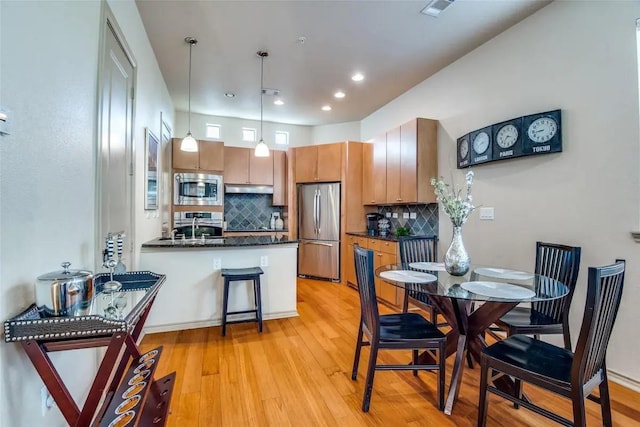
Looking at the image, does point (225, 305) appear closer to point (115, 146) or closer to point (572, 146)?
point (115, 146)

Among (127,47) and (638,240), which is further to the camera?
(127,47)

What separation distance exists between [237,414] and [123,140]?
209cm

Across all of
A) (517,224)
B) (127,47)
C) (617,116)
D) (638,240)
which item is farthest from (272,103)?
(638,240)

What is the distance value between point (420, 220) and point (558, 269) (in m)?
2.06

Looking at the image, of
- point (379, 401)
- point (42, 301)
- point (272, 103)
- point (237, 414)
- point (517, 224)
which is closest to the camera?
point (42, 301)

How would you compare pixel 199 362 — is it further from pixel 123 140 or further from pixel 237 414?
pixel 123 140

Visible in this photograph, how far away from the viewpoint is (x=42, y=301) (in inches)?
45.4

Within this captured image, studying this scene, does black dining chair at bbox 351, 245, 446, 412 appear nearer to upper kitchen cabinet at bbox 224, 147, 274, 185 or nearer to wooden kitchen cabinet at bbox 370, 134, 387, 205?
wooden kitchen cabinet at bbox 370, 134, 387, 205

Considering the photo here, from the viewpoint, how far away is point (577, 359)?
137 cm

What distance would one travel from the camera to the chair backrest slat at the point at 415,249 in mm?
2826

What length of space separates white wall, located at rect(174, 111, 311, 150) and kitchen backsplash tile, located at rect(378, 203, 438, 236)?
2.72 metres

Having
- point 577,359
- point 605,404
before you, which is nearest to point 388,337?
point 577,359

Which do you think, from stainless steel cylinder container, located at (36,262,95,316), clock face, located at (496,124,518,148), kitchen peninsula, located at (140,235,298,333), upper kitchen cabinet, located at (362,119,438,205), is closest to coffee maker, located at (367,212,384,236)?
upper kitchen cabinet, located at (362,119,438,205)

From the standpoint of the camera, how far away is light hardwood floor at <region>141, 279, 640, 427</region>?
1.82 metres
